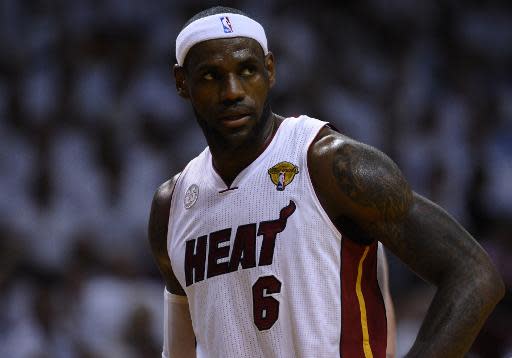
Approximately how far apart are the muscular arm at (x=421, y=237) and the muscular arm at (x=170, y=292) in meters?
0.84

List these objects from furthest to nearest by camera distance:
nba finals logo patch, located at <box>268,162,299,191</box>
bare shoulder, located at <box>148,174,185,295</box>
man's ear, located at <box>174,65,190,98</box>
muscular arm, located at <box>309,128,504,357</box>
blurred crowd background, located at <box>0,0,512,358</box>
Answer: blurred crowd background, located at <box>0,0,512,358</box> → bare shoulder, located at <box>148,174,185,295</box> → man's ear, located at <box>174,65,190,98</box> → nba finals logo patch, located at <box>268,162,299,191</box> → muscular arm, located at <box>309,128,504,357</box>

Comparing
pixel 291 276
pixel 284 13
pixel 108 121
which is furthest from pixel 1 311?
pixel 291 276

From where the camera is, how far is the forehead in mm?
3666

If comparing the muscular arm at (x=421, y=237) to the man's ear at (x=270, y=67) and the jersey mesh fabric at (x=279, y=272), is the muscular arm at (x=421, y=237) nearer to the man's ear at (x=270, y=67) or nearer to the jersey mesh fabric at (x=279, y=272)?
the jersey mesh fabric at (x=279, y=272)

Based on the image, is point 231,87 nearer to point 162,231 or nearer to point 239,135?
point 239,135

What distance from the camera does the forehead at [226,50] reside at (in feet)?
12.0

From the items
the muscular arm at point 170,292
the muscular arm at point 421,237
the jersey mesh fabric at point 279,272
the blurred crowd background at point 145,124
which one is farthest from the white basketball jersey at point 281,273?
the blurred crowd background at point 145,124

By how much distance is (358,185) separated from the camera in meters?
3.38

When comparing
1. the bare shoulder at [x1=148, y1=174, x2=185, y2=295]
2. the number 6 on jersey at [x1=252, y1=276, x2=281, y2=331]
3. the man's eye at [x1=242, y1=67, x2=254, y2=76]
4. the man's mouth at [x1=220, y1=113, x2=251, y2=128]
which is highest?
the man's eye at [x1=242, y1=67, x2=254, y2=76]

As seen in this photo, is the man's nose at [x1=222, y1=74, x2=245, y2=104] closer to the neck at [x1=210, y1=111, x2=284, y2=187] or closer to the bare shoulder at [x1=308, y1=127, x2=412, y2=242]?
the neck at [x1=210, y1=111, x2=284, y2=187]

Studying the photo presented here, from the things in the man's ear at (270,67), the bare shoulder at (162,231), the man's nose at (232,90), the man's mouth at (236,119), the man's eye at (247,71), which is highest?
the man's ear at (270,67)

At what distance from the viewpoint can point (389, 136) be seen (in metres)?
8.79

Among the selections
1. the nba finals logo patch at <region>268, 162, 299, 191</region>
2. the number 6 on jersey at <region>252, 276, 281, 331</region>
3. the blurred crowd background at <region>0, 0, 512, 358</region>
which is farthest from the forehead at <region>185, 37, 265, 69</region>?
the blurred crowd background at <region>0, 0, 512, 358</region>

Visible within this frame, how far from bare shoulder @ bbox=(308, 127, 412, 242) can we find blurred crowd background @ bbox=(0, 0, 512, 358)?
140 inches
